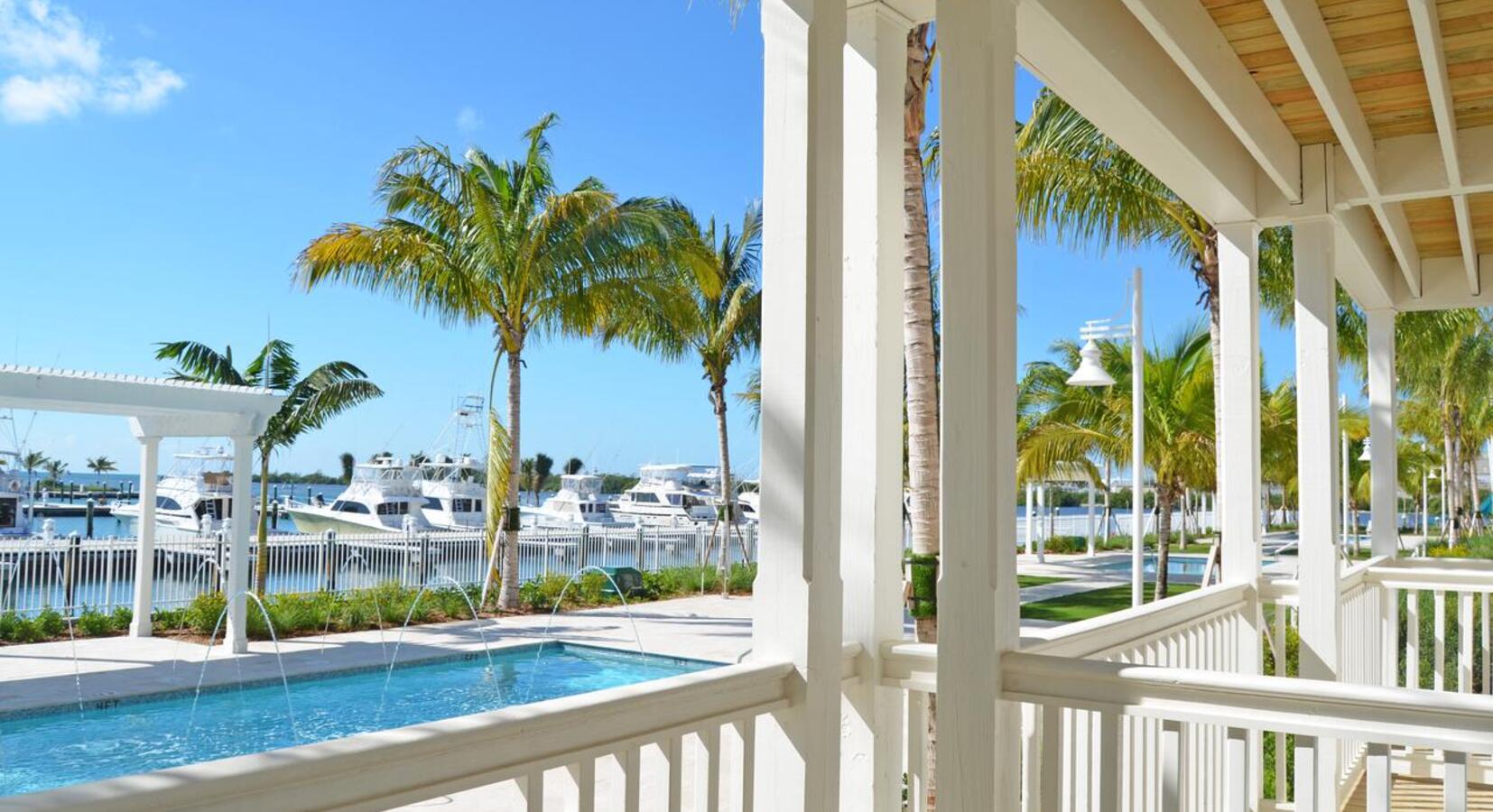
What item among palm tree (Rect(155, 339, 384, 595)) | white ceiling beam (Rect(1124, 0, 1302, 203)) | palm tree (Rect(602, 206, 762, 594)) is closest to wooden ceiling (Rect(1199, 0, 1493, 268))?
white ceiling beam (Rect(1124, 0, 1302, 203))

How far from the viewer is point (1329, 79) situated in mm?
3205

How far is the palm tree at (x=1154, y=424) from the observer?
42.9ft

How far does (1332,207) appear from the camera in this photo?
4.17 metres

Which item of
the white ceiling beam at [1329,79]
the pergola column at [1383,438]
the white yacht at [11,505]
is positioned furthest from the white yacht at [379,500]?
the white ceiling beam at [1329,79]

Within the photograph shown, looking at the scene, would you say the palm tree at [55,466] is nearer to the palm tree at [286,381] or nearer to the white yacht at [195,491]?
the white yacht at [195,491]

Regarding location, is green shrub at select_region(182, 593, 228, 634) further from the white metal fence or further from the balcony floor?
the balcony floor

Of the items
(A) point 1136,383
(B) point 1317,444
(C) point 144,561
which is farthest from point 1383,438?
(C) point 144,561

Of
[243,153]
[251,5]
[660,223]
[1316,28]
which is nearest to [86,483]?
[243,153]

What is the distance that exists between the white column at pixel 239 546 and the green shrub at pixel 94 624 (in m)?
1.32

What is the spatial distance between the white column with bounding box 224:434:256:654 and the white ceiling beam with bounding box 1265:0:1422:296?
9721 millimetres

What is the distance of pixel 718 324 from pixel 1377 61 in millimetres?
14176

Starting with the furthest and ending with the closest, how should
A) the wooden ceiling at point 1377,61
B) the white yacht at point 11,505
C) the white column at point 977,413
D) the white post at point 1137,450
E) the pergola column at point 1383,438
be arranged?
the white yacht at point 11,505, the white post at point 1137,450, the pergola column at point 1383,438, the wooden ceiling at point 1377,61, the white column at point 977,413

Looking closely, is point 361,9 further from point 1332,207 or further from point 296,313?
point 1332,207

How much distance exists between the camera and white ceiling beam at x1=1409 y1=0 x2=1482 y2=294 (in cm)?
268
